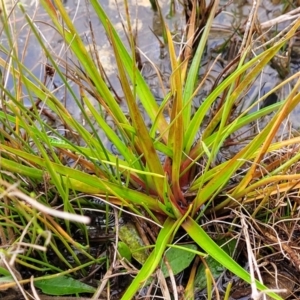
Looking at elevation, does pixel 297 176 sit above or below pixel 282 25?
below

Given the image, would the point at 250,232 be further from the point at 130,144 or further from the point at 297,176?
the point at 130,144

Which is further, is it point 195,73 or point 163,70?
point 163,70

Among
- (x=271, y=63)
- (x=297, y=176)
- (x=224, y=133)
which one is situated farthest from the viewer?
(x=271, y=63)

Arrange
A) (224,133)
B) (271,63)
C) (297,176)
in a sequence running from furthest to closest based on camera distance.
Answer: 1. (271,63)
2. (224,133)
3. (297,176)

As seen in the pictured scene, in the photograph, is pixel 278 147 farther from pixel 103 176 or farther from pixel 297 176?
pixel 103 176

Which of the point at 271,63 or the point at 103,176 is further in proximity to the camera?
the point at 271,63

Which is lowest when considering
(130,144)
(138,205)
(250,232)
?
(250,232)

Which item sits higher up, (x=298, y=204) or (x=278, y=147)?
(x=278, y=147)

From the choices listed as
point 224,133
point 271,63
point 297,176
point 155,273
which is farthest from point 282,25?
point 155,273

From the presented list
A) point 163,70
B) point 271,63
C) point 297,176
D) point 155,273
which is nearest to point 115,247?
point 155,273
